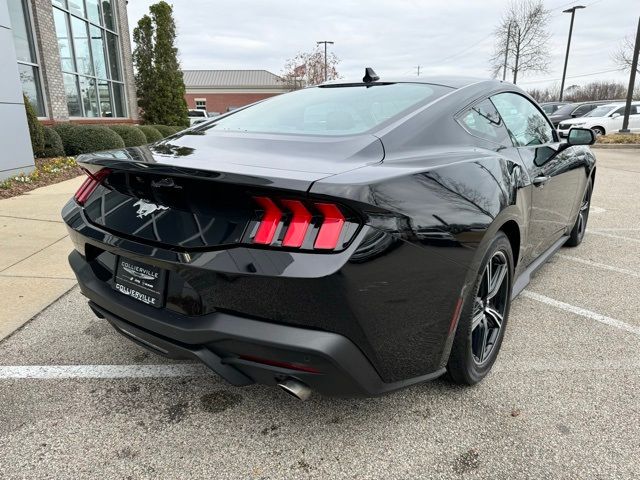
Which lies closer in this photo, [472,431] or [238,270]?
[238,270]

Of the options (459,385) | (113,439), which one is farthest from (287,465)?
(459,385)

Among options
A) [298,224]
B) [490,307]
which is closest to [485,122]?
[490,307]

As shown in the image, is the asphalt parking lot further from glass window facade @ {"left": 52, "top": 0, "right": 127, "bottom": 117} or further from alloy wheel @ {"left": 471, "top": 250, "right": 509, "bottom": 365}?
glass window facade @ {"left": 52, "top": 0, "right": 127, "bottom": 117}

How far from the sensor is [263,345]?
5.48 feet

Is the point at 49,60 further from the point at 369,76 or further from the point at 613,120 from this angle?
the point at 613,120

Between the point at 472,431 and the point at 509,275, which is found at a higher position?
the point at 509,275

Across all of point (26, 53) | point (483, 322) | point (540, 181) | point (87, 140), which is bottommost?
point (483, 322)

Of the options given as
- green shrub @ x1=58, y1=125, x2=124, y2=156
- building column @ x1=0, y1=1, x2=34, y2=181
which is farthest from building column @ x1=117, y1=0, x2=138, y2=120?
building column @ x1=0, y1=1, x2=34, y2=181

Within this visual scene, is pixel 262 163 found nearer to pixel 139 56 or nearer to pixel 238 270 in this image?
pixel 238 270

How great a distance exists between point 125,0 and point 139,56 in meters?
4.21

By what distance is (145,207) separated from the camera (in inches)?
76.7

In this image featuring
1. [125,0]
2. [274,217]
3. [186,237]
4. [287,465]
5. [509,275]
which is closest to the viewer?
[274,217]

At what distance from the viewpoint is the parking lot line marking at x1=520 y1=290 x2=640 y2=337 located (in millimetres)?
3129

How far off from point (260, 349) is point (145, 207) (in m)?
0.77
